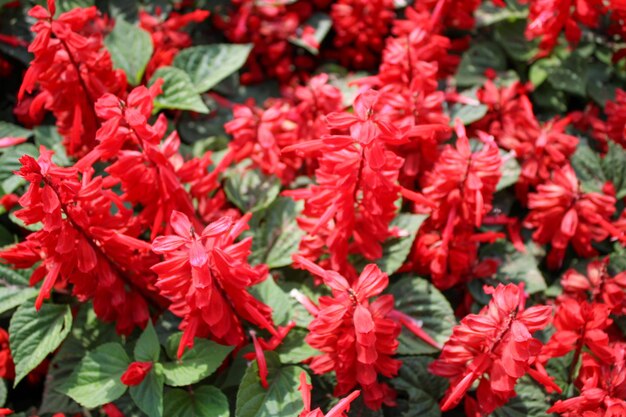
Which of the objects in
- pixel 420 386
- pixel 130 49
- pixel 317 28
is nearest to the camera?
pixel 420 386


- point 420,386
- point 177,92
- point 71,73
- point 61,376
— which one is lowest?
point 61,376

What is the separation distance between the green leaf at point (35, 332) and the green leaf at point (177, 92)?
74 cm

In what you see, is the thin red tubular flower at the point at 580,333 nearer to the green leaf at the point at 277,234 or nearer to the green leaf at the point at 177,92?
the green leaf at the point at 277,234

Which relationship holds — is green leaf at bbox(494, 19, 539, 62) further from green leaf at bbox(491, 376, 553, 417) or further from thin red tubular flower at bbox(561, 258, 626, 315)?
green leaf at bbox(491, 376, 553, 417)

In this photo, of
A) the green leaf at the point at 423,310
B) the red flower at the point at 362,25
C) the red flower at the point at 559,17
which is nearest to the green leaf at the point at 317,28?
the red flower at the point at 362,25

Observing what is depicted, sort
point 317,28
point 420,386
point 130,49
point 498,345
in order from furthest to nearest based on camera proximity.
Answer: point 317,28 < point 130,49 < point 420,386 < point 498,345

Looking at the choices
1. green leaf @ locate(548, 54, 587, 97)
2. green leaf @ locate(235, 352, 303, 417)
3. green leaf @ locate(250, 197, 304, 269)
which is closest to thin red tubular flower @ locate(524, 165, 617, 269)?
green leaf @ locate(548, 54, 587, 97)

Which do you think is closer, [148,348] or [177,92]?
[148,348]

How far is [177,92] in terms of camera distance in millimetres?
2168

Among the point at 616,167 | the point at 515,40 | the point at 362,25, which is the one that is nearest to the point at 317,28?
the point at 362,25

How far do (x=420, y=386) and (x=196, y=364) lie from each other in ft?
2.08

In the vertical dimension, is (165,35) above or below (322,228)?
above

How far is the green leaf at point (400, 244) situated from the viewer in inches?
74.6

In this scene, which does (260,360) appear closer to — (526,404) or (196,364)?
(196,364)
